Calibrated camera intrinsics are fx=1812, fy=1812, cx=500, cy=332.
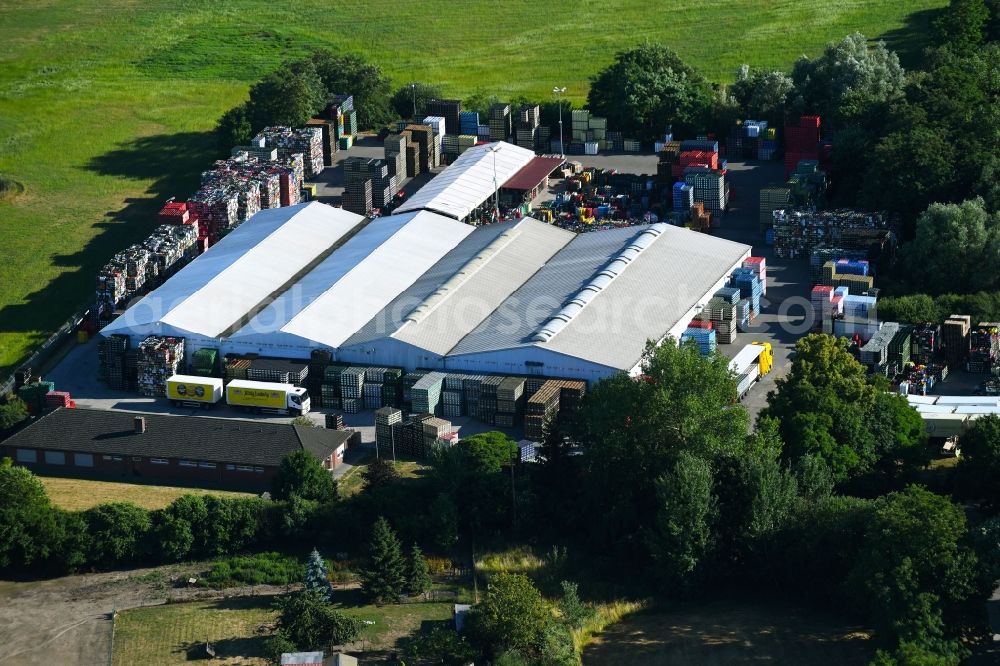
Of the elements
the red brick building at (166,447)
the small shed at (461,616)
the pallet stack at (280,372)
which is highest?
the pallet stack at (280,372)

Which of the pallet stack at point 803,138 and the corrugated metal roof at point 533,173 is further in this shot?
the pallet stack at point 803,138

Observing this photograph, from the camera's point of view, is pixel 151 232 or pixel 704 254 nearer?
pixel 704 254

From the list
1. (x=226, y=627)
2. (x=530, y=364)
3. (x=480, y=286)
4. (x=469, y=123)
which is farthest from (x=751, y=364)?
(x=469, y=123)

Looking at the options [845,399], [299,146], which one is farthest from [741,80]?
[845,399]

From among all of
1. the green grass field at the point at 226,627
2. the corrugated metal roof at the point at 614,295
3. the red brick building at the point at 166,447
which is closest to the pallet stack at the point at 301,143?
the corrugated metal roof at the point at 614,295

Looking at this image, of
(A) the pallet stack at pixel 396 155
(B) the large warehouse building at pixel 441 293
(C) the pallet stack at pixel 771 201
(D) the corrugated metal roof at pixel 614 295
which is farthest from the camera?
(A) the pallet stack at pixel 396 155

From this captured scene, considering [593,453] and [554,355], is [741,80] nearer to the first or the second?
[554,355]

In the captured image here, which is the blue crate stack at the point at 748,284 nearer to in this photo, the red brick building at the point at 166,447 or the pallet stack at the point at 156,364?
the red brick building at the point at 166,447
